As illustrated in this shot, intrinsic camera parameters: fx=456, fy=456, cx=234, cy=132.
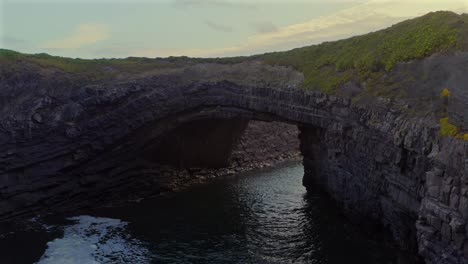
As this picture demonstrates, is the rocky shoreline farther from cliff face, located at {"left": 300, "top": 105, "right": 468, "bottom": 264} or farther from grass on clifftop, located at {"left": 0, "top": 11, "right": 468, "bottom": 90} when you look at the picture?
cliff face, located at {"left": 300, "top": 105, "right": 468, "bottom": 264}

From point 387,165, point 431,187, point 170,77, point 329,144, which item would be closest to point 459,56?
point 387,165

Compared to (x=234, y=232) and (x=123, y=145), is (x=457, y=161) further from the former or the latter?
(x=123, y=145)

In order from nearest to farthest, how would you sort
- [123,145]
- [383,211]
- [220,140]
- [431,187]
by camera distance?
[431,187] < [383,211] < [123,145] < [220,140]

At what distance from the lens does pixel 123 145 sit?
50.9 metres

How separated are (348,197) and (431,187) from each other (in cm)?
1594

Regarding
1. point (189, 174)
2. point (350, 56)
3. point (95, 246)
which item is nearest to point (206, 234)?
point (95, 246)

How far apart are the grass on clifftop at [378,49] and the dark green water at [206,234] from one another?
12332 millimetres

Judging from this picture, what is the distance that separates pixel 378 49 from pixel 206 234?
21556mm

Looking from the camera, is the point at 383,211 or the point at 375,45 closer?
the point at 383,211

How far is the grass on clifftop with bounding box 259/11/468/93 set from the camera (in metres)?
32.3

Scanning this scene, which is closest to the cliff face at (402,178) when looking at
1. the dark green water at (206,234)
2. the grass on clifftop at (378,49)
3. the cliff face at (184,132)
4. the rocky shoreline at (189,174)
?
the cliff face at (184,132)

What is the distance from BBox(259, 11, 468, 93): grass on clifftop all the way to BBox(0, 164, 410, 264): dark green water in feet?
40.5

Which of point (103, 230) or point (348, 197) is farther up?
point (348, 197)

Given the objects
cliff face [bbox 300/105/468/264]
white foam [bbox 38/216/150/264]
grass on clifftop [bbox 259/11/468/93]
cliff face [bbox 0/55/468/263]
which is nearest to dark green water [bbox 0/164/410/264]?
white foam [bbox 38/216/150/264]
